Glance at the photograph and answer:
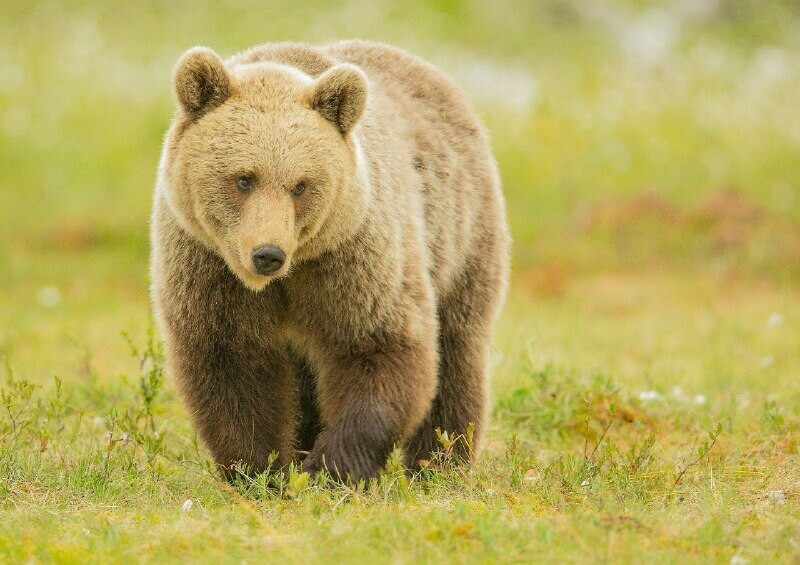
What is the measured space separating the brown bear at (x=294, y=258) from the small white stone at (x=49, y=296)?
20.7 feet

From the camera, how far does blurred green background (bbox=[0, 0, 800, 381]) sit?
1279cm

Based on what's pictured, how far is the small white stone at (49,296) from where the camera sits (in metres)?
11.7

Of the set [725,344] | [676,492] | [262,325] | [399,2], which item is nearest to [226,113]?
[262,325]

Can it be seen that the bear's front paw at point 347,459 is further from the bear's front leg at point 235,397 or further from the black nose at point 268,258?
the black nose at point 268,258

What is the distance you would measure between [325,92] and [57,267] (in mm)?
8638

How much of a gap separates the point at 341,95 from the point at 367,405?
140 cm

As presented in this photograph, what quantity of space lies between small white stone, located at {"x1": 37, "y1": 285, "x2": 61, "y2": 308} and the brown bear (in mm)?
6317

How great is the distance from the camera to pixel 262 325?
5312 millimetres

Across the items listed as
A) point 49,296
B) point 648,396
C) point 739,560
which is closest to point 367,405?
point 739,560

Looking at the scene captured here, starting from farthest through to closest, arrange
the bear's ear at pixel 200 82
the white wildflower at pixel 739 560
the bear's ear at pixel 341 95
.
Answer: the bear's ear at pixel 341 95 → the bear's ear at pixel 200 82 → the white wildflower at pixel 739 560

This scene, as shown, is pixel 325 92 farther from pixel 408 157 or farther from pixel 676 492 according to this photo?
pixel 676 492

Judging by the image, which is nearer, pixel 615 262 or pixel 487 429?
pixel 487 429

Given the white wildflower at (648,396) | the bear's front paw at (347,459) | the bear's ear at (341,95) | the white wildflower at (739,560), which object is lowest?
the white wildflower at (648,396)

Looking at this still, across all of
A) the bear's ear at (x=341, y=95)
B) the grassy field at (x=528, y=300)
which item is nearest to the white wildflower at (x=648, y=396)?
the grassy field at (x=528, y=300)
